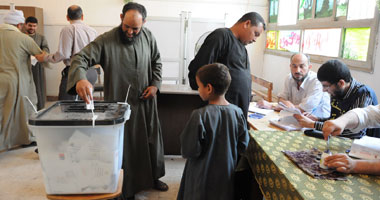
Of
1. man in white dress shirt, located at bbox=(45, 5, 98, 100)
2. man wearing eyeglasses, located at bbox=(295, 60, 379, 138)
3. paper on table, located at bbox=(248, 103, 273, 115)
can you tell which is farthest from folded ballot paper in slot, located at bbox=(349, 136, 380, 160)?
man in white dress shirt, located at bbox=(45, 5, 98, 100)

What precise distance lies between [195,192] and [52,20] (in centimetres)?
487

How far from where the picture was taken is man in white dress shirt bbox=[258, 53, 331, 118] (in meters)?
2.54

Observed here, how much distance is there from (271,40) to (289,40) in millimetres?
787

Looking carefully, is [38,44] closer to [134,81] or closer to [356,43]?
[134,81]

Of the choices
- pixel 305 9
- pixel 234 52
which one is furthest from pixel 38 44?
pixel 305 9

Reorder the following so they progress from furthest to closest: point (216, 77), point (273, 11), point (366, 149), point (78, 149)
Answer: point (273, 11) → point (216, 77) → point (366, 149) → point (78, 149)

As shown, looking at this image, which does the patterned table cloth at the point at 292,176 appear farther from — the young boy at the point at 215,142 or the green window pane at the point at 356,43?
the green window pane at the point at 356,43

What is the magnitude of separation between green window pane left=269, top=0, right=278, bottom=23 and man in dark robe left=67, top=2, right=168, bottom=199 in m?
3.57

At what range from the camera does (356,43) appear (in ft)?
10.0

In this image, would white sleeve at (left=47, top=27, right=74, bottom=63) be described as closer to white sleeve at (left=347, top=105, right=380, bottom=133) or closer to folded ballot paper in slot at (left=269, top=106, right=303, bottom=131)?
folded ballot paper in slot at (left=269, top=106, right=303, bottom=131)

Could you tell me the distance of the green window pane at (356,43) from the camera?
2.91 meters

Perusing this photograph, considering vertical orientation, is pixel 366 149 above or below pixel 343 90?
below

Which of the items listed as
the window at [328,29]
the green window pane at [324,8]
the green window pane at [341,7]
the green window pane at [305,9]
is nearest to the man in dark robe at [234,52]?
the window at [328,29]

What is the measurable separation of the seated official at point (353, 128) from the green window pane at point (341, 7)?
2.03 meters
